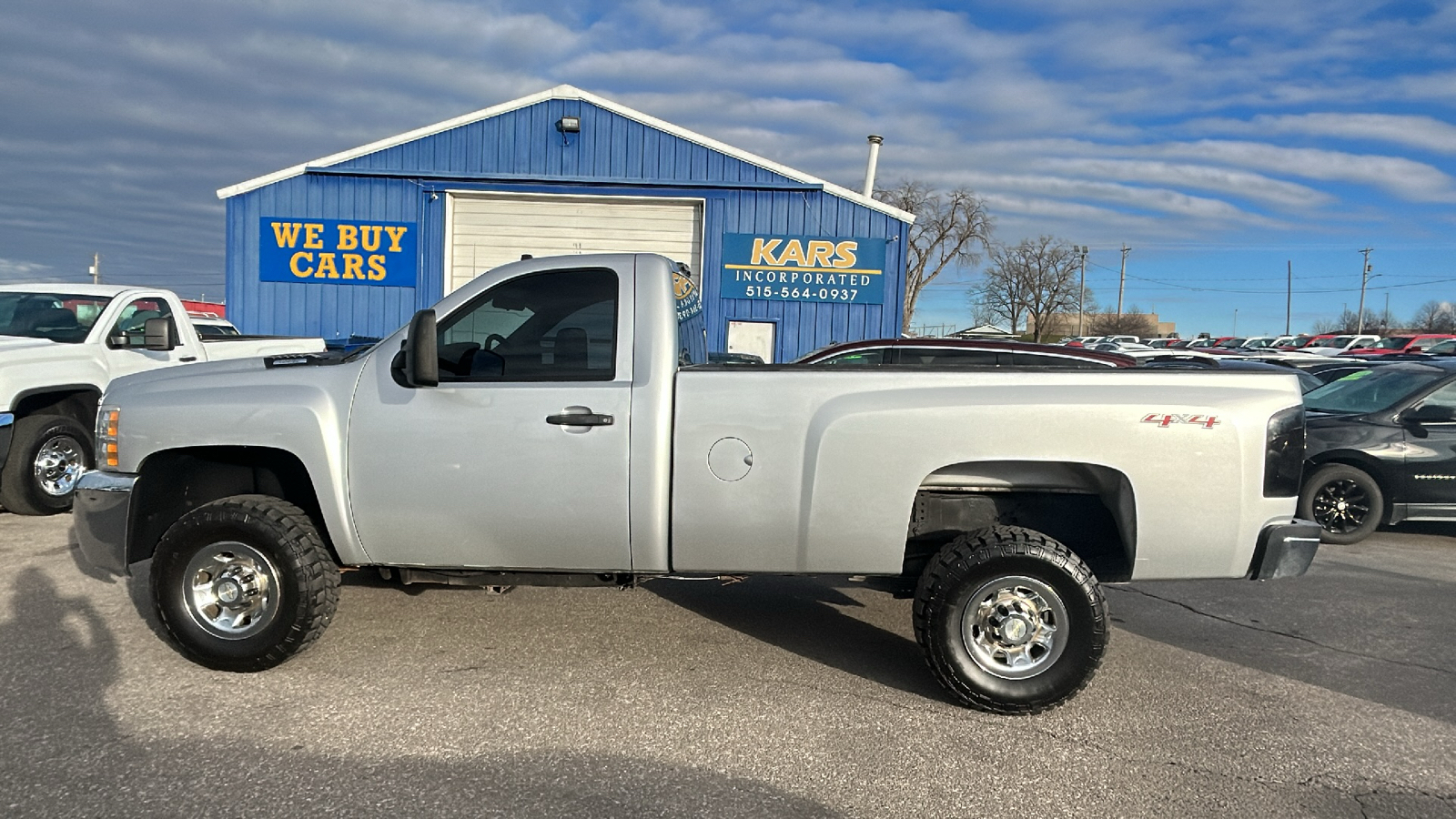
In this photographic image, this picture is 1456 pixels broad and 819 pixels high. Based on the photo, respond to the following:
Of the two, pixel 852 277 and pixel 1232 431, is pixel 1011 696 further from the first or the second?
pixel 852 277

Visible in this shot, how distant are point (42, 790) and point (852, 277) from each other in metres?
16.1

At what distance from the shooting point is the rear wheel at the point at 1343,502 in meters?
8.05

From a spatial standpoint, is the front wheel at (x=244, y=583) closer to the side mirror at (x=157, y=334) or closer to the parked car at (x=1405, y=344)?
the side mirror at (x=157, y=334)

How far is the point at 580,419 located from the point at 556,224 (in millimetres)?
14823

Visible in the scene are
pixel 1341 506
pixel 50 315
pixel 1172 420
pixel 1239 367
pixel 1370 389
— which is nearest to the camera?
pixel 1172 420

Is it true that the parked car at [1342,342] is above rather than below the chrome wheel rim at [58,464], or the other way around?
above

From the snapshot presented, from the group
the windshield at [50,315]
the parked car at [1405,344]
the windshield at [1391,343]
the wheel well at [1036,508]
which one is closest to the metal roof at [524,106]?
the windshield at [50,315]

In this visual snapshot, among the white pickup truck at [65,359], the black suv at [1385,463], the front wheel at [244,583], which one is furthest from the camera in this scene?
the black suv at [1385,463]

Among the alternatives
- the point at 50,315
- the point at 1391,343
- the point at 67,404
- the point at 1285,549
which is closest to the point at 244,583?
the point at 1285,549

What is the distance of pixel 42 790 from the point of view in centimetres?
322

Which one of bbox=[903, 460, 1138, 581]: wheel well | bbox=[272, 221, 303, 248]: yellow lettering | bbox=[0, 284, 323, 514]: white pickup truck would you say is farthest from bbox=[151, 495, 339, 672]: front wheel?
bbox=[272, 221, 303, 248]: yellow lettering

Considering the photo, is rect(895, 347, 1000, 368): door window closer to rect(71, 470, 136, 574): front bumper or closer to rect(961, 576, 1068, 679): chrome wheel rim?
rect(961, 576, 1068, 679): chrome wheel rim

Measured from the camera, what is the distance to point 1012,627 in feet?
13.6

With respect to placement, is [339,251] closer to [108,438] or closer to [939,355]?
[939,355]
